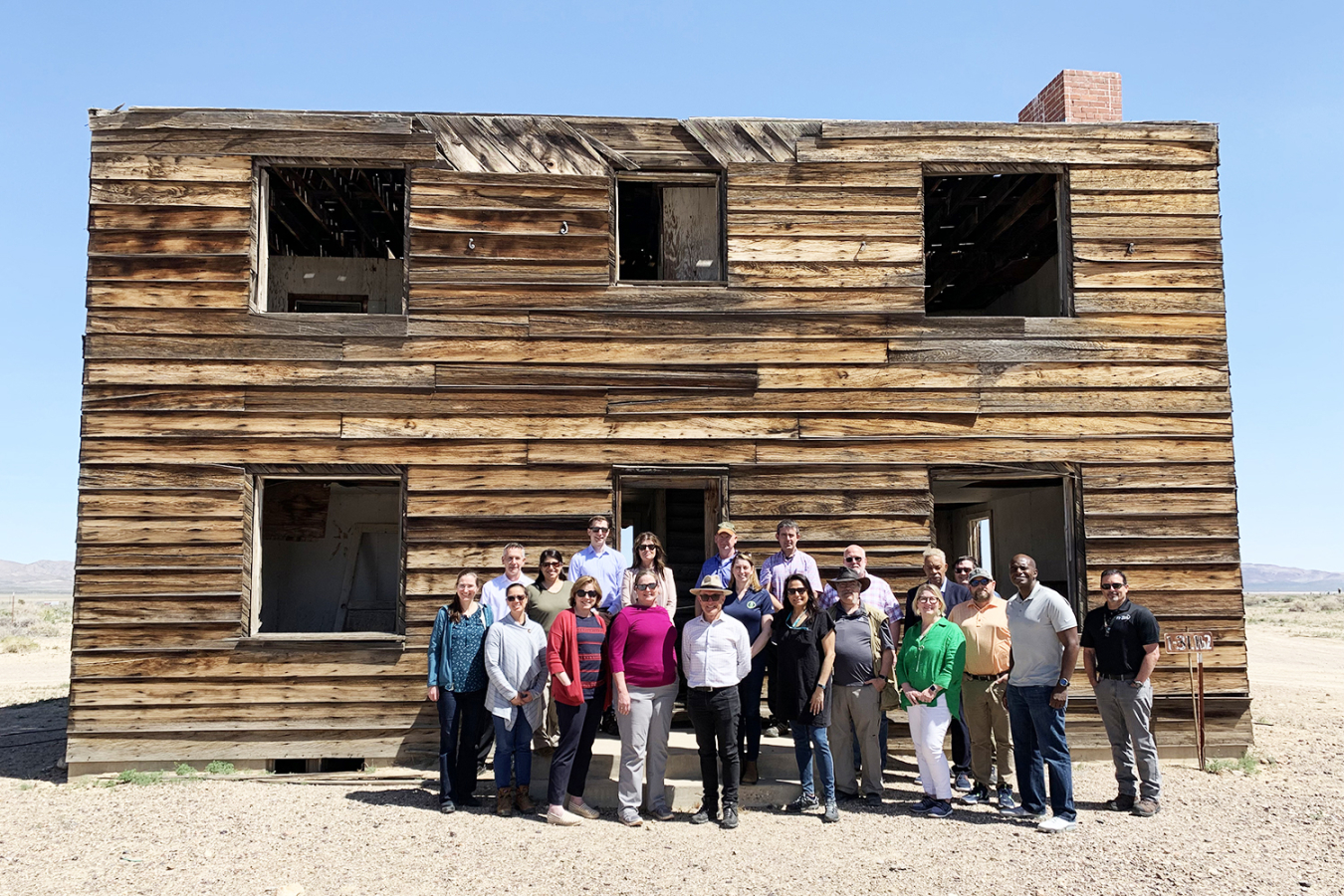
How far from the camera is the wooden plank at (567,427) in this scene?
8.73 meters

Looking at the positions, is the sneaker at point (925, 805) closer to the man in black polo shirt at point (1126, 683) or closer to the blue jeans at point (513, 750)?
the man in black polo shirt at point (1126, 683)

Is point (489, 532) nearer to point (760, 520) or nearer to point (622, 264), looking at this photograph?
point (760, 520)

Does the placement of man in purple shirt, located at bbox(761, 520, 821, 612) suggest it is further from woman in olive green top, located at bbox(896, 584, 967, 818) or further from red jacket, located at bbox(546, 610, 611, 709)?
red jacket, located at bbox(546, 610, 611, 709)

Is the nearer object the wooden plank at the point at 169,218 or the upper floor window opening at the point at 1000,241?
the wooden plank at the point at 169,218

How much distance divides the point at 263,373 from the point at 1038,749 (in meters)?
6.99

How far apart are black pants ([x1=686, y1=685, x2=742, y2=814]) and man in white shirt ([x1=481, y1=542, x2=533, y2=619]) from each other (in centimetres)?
153

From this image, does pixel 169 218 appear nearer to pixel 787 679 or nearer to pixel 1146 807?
pixel 787 679

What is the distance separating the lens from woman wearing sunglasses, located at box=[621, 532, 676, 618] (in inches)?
274

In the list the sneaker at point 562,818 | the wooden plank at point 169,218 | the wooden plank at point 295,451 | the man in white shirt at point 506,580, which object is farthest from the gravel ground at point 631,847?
the wooden plank at point 169,218

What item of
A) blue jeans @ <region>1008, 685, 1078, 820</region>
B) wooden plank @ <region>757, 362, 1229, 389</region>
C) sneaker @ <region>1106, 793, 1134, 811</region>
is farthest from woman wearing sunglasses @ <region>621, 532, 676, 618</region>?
sneaker @ <region>1106, 793, 1134, 811</region>

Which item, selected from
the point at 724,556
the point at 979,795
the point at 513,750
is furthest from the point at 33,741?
the point at 979,795

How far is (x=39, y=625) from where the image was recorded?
107ft

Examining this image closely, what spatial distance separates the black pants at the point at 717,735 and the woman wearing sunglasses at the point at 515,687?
3.67 ft

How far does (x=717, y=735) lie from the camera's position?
6.61m
